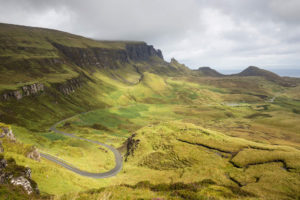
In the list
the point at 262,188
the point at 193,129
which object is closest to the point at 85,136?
the point at 193,129

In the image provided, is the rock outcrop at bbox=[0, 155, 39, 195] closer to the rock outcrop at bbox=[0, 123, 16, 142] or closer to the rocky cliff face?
the rock outcrop at bbox=[0, 123, 16, 142]

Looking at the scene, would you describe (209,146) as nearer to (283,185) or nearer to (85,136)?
(283,185)

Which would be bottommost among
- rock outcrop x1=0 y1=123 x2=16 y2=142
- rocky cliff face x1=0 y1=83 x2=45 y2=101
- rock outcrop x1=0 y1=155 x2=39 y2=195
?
rock outcrop x1=0 y1=123 x2=16 y2=142

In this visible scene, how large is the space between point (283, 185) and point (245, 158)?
58.3 feet

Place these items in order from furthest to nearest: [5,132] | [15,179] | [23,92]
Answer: [23,92], [5,132], [15,179]

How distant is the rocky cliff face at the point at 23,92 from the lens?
153375mm

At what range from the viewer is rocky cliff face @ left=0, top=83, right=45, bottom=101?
153m

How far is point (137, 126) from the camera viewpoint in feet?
650

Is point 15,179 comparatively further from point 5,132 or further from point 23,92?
point 23,92

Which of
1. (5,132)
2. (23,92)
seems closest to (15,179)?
(5,132)

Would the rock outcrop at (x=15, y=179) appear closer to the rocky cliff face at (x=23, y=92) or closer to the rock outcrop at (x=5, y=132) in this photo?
A: the rock outcrop at (x=5, y=132)

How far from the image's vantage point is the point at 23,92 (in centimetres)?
17288

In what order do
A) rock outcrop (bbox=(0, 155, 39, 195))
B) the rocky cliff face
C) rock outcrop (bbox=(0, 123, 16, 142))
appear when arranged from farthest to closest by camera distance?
1. the rocky cliff face
2. rock outcrop (bbox=(0, 123, 16, 142))
3. rock outcrop (bbox=(0, 155, 39, 195))

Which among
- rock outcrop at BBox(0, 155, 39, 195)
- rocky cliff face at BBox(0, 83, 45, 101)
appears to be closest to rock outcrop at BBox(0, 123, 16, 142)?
rock outcrop at BBox(0, 155, 39, 195)
